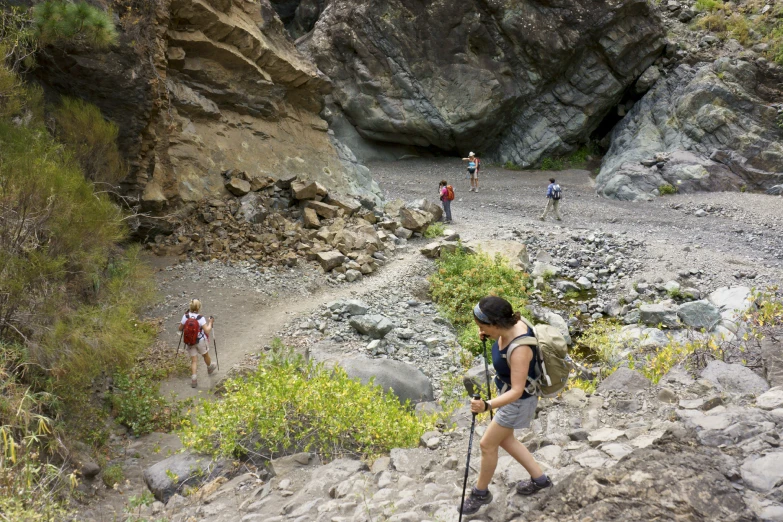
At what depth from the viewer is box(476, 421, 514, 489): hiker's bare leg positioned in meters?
3.97

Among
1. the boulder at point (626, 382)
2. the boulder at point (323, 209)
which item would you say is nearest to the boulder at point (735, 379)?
the boulder at point (626, 382)

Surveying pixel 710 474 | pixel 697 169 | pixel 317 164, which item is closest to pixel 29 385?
pixel 710 474

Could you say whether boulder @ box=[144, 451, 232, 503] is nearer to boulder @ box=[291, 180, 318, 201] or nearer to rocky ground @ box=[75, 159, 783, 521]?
rocky ground @ box=[75, 159, 783, 521]

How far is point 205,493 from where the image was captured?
17.9 feet

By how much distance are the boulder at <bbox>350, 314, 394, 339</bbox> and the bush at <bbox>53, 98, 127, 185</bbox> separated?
540 cm

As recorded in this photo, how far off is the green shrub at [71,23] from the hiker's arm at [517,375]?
29.4ft

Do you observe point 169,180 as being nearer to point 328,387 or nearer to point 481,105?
point 328,387

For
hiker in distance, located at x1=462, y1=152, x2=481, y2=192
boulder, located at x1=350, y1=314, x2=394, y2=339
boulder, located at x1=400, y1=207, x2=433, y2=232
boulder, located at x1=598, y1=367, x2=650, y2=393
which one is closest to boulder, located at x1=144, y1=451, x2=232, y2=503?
boulder, located at x1=598, y1=367, x2=650, y2=393

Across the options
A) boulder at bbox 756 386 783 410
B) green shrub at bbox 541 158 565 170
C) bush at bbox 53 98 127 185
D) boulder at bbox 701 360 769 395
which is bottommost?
boulder at bbox 701 360 769 395

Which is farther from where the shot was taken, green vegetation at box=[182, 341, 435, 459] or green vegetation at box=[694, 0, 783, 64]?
green vegetation at box=[694, 0, 783, 64]

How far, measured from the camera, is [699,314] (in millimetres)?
10734

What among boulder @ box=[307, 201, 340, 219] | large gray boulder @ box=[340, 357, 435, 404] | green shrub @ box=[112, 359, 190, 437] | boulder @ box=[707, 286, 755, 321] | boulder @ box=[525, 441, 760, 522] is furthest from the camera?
boulder @ box=[307, 201, 340, 219]

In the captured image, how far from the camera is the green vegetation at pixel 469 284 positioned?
480 inches

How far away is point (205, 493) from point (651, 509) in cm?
413
